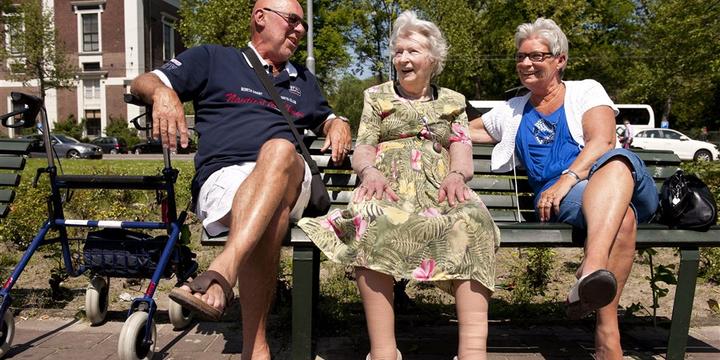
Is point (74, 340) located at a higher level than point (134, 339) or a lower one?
lower

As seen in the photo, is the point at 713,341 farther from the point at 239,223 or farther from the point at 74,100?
the point at 74,100

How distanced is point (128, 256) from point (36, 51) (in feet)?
107

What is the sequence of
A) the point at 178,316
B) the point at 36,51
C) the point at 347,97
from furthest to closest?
the point at 347,97 → the point at 36,51 → the point at 178,316

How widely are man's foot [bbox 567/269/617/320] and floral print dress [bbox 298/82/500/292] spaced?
0.35 metres

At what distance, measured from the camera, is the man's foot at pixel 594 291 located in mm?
2385

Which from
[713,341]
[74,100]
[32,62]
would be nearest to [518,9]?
[32,62]

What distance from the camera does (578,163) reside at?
3.00 meters

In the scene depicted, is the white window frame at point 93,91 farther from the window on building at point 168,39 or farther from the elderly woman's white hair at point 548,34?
the elderly woman's white hair at point 548,34

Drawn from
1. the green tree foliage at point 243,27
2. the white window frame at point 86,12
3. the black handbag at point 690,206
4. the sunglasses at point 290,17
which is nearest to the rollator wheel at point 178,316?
the sunglasses at point 290,17

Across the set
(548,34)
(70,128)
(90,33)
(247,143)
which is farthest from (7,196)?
(90,33)

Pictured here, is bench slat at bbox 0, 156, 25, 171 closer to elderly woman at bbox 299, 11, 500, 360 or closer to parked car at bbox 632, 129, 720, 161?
elderly woman at bbox 299, 11, 500, 360

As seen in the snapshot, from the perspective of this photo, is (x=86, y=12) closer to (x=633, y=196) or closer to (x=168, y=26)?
(x=168, y=26)

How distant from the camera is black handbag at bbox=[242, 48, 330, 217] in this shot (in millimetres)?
3051

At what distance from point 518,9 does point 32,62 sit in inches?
969
